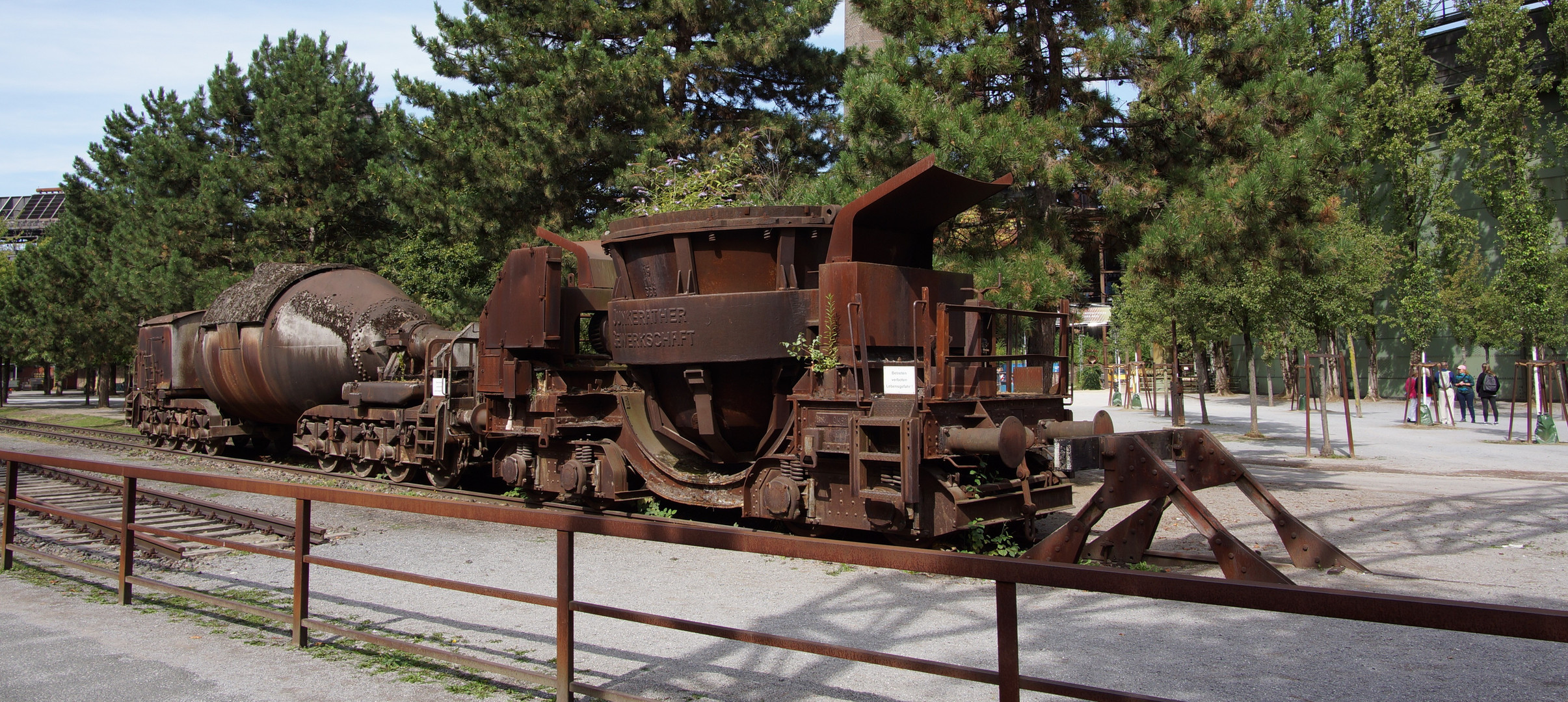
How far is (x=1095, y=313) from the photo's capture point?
49.4 meters

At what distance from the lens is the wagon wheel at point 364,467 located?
1462 cm

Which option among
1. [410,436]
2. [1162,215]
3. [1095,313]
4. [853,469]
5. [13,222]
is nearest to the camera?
[853,469]

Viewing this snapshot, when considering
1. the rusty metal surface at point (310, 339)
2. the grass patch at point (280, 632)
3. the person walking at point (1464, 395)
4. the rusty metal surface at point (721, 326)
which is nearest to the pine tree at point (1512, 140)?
the person walking at point (1464, 395)

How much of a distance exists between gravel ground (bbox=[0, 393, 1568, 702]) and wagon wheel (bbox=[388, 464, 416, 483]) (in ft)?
14.5

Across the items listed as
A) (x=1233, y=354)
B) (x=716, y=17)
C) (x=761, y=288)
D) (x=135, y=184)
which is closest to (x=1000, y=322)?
(x=761, y=288)

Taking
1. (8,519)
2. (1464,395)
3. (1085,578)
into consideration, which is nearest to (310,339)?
(8,519)

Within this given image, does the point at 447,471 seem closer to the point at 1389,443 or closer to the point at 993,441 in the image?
the point at 993,441

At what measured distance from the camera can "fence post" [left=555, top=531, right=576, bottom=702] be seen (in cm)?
405

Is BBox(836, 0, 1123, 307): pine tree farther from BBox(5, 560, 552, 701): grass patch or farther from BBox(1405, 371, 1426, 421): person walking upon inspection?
BBox(1405, 371, 1426, 421): person walking

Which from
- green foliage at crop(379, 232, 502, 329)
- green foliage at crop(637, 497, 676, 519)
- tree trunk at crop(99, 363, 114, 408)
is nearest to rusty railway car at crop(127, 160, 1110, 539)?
green foliage at crop(637, 497, 676, 519)

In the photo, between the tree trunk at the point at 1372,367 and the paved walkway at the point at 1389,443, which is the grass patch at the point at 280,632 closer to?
the paved walkway at the point at 1389,443

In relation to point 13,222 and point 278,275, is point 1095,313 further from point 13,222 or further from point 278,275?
point 13,222

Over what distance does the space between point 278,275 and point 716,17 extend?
30.5 feet

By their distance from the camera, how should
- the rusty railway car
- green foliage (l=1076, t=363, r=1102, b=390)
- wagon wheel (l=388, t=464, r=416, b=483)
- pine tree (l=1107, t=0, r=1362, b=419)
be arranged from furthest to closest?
green foliage (l=1076, t=363, r=1102, b=390)
wagon wheel (l=388, t=464, r=416, b=483)
pine tree (l=1107, t=0, r=1362, b=419)
the rusty railway car
